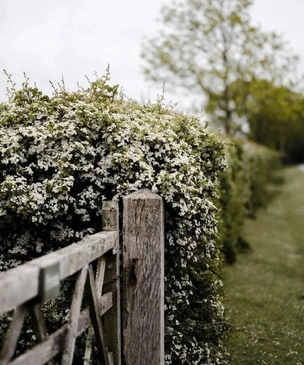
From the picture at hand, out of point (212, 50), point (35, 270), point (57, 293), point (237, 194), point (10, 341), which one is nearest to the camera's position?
point (10, 341)

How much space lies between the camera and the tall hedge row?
4.57 meters

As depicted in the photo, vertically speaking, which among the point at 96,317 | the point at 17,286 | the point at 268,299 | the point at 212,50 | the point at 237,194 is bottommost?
the point at 268,299

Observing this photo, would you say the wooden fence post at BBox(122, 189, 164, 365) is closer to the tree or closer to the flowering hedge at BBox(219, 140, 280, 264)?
the flowering hedge at BBox(219, 140, 280, 264)

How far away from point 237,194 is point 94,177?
10.2m

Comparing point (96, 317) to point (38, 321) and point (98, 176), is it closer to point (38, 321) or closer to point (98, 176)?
point (38, 321)

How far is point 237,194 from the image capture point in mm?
14562

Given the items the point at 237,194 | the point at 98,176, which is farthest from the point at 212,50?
the point at 98,176

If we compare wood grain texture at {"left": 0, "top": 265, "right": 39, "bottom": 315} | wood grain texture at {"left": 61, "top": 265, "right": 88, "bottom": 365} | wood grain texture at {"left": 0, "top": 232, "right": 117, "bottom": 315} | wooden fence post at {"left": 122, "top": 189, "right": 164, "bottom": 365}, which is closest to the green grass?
wooden fence post at {"left": 122, "top": 189, "right": 164, "bottom": 365}

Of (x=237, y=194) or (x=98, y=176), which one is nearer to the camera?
(x=98, y=176)

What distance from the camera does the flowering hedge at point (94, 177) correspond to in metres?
4.56

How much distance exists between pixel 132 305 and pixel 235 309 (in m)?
4.80

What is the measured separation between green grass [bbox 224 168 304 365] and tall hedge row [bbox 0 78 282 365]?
0.89 m

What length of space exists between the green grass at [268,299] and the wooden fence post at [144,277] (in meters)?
1.54

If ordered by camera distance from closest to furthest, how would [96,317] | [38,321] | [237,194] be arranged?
[38,321] → [96,317] → [237,194]
